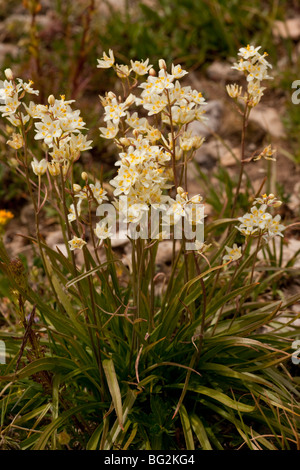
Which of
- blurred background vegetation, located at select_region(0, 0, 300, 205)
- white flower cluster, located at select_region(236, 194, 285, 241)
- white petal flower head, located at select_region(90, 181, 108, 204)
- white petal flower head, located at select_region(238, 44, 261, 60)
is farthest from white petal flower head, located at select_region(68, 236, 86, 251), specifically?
blurred background vegetation, located at select_region(0, 0, 300, 205)

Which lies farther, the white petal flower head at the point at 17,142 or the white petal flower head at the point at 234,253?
the white petal flower head at the point at 234,253

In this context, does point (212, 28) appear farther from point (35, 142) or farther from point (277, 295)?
point (277, 295)

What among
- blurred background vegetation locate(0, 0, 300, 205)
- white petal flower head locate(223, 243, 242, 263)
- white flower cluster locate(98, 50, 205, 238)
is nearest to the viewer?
white flower cluster locate(98, 50, 205, 238)

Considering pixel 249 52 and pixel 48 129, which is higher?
pixel 249 52

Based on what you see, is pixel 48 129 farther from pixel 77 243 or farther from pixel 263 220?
pixel 263 220

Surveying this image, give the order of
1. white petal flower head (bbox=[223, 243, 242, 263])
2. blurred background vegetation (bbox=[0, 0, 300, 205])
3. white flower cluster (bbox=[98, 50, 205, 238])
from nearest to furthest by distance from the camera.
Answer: white flower cluster (bbox=[98, 50, 205, 238]) < white petal flower head (bbox=[223, 243, 242, 263]) < blurred background vegetation (bbox=[0, 0, 300, 205])

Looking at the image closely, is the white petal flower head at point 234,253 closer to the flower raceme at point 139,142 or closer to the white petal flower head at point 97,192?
the flower raceme at point 139,142

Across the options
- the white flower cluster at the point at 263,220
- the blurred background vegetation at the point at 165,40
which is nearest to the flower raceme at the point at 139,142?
the white flower cluster at the point at 263,220

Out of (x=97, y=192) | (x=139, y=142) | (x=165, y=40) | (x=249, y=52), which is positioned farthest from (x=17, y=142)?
(x=165, y=40)

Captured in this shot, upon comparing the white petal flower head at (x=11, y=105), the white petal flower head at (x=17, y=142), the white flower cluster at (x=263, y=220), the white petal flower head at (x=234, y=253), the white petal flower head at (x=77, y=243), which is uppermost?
the white petal flower head at (x=11, y=105)

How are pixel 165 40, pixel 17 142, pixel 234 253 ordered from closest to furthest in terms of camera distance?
pixel 17 142 → pixel 234 253 → pixel 165 40

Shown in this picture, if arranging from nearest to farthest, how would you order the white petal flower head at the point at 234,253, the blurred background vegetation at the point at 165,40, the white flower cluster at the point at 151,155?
the white flower cluster at the point at 151,155 < the white petal flower head at the point at 234,253 < the blurred background vegetation at the point at 165,40

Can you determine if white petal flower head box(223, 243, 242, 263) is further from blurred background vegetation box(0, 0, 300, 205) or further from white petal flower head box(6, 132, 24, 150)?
blurred background vegetation box(0, 0, 300, 205)

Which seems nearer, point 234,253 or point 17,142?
point 17,142
